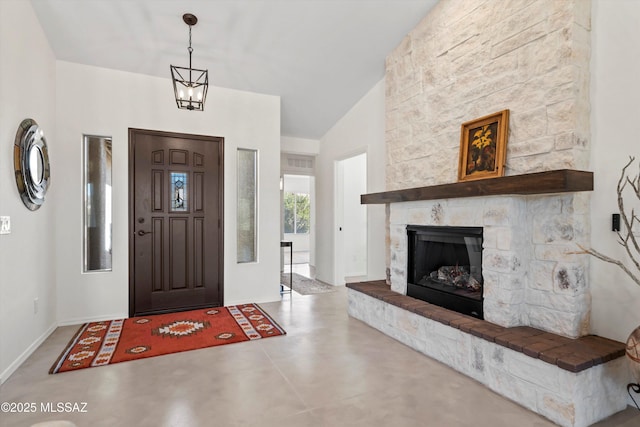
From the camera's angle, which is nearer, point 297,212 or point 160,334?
point 160,334

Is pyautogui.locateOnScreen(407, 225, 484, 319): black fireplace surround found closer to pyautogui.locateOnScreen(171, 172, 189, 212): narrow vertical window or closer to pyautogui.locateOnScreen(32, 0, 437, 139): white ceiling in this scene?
pyautogui.locateOnScreen(32, 0, 437, 139): white ceiling

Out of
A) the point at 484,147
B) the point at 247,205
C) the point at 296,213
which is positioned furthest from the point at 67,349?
the point at 296,213

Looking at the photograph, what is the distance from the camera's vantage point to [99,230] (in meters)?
3.93

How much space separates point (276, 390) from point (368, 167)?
10.7 feet

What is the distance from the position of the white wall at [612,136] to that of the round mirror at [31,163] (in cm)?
424

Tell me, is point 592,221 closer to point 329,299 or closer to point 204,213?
point 329,299

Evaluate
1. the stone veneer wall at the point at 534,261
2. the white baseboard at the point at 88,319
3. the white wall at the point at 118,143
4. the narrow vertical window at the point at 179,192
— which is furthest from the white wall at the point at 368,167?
the white baseboard at the point at 88,319

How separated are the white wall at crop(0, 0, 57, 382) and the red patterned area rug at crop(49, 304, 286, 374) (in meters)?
0.36

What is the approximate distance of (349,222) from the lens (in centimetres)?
611

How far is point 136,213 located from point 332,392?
9.99ft

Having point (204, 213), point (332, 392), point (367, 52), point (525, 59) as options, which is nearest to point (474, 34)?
point (525, 59)

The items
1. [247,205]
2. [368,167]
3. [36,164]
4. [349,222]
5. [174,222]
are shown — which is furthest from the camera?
[349,222]

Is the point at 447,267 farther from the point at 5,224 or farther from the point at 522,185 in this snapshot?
the point at 5,224

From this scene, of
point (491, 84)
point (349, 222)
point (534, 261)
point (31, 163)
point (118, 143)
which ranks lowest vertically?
point (534, 261)
